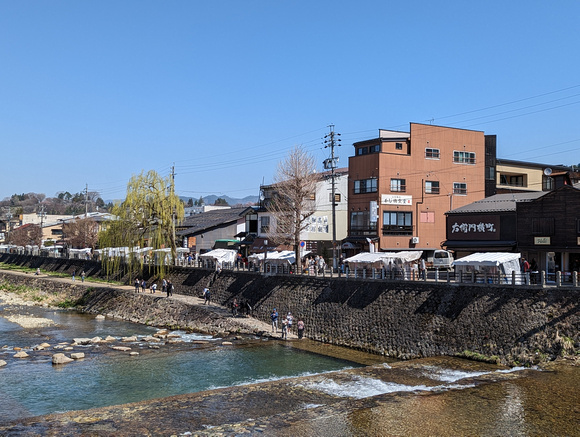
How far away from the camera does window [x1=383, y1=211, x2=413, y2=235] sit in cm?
5269

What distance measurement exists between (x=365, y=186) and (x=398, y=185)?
329cm

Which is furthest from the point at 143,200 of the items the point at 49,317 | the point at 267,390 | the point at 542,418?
the point at 542,418

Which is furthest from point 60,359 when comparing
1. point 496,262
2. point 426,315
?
point 496,262

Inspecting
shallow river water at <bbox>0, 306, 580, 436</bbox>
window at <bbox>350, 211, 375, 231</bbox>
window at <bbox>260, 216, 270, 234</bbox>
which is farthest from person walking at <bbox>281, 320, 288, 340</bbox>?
window at <bbox>260, 216, 270, 234</bbox>

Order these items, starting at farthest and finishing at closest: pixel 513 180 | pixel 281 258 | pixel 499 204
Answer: pixel 513 180
pixel 281 258
pixel 499 204

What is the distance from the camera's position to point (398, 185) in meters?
53.3

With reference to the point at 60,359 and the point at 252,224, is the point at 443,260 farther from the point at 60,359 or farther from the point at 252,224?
the point at 252,224

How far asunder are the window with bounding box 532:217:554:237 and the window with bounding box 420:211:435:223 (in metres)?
18.2

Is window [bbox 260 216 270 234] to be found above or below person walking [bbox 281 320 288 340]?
above

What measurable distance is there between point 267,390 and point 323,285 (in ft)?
57.8

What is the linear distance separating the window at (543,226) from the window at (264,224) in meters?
33.6

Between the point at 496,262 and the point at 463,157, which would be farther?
the point at 463,157

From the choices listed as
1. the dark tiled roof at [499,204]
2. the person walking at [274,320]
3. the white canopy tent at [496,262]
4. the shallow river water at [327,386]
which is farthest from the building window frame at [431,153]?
the shallow river water at [327,386]

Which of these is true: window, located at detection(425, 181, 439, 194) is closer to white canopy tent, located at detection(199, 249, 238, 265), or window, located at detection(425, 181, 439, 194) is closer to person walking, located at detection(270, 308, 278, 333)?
white canopy tent, located at detection(199, 249, 238, 265)
